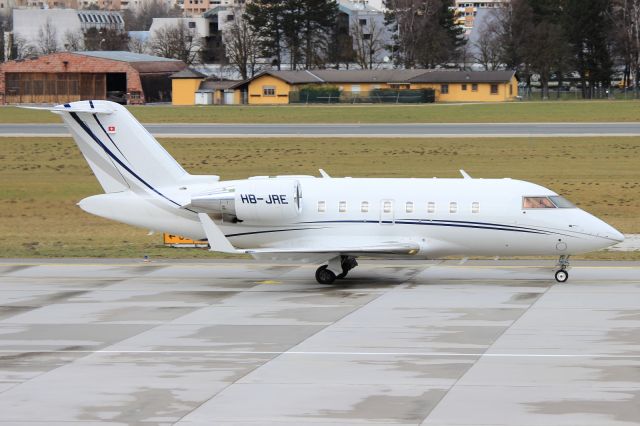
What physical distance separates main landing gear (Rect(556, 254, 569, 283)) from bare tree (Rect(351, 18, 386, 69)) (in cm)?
13474

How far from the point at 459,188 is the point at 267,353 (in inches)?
421

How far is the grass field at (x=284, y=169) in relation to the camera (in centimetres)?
4334

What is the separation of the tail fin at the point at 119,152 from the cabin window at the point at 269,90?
316 feet

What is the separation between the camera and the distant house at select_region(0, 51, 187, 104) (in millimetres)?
131125

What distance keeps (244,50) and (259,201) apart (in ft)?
437

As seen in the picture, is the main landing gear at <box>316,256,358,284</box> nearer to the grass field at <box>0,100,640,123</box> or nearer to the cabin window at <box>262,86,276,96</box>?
the grass field at <box>0,100,640,123</box>

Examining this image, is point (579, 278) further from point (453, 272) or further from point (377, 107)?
point (377, 107)

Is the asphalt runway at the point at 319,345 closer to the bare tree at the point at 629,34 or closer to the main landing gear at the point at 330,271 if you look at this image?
the main landing gear at the point at 330,271

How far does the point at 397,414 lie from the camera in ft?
61.2

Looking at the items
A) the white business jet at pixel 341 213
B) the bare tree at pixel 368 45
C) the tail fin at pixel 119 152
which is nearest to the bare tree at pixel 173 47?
the bare tree at pixel 368 45

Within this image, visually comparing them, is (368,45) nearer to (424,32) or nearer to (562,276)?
(424,32)

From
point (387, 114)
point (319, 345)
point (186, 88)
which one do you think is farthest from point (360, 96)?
point (319, 345)

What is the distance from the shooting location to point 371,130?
80.7 m

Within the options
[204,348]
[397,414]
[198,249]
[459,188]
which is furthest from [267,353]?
[198,249]
